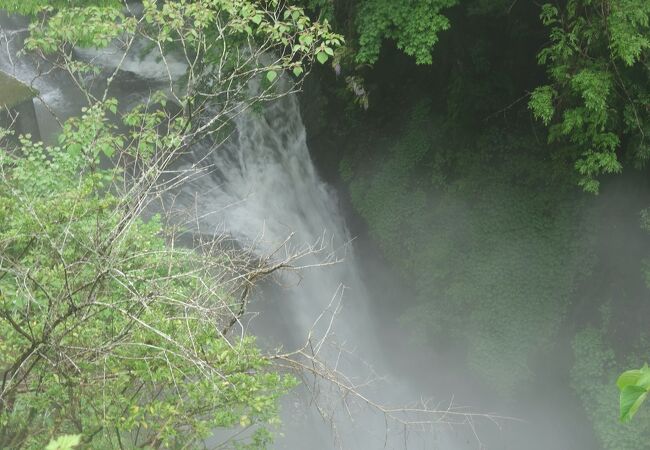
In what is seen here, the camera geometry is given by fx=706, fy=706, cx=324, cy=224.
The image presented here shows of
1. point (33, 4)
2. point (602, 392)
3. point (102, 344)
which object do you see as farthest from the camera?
point (602, 392)

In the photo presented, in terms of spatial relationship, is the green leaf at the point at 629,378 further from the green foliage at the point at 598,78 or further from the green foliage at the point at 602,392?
the green foliage at the point at 602,392

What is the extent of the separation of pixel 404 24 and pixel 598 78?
6.74 feet

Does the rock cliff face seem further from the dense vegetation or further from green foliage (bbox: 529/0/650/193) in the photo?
green foliage (bbox: 529/0/650/193)

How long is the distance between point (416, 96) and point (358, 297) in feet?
10.9

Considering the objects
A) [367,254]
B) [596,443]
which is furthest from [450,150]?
[596,443]

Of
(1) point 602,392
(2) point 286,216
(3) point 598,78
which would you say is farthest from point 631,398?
(2) point 286,216

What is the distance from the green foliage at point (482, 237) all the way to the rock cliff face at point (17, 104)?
492 cm

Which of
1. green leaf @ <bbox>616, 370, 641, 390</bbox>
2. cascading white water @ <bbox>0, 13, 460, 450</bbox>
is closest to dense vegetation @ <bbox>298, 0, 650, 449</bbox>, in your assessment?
cascading white water @ <bbox>0, 13, 460, 450</bbox>

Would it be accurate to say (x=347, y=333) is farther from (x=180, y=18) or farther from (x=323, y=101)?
(x=180, y=18)

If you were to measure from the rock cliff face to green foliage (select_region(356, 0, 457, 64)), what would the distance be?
4233 millimetres

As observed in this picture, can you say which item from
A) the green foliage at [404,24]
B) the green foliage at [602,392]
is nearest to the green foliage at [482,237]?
the green foliage at [602,392]

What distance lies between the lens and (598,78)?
691cm

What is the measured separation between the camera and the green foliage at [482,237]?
9195 mm

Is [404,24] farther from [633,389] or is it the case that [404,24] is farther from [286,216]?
[633,389]
